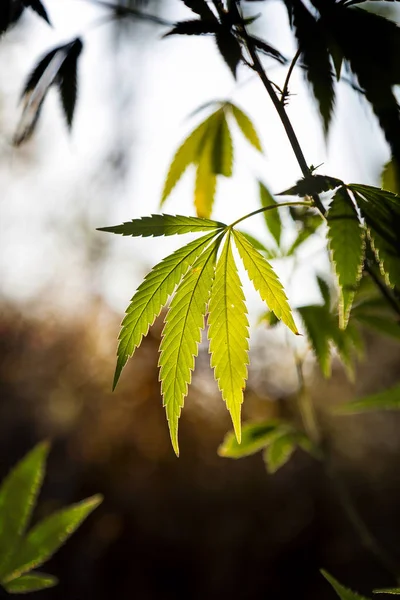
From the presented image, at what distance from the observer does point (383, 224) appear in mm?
446

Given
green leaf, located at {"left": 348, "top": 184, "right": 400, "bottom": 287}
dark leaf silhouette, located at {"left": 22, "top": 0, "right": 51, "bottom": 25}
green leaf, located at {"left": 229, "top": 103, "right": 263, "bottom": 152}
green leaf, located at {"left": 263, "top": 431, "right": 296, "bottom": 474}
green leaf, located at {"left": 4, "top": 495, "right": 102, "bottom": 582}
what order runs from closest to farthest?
1. green leaf, located at {"left": 348, "top": 184, "right": 400, "bottom": 287}
2. dark leaf silhouette, located at {"left": 22, "top": 0, "right": 51, "bottom": 25}
3. green leaf, located at {"left": 4, "top": 495, "right": 102, "bottom": 582}
4. green leaf, located at {"left": 229, "top": 103, "right": 263, "bottom": 152}
5. green leaf, located at {"left": 263, "top": 431, "right": 296, "bottom": 474}

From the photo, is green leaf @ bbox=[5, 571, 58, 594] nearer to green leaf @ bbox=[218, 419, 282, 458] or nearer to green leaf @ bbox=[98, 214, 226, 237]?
green leaf @ bbox=[218, 419, 282, 458]

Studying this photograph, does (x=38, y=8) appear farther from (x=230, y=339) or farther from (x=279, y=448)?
(x=279, y=448)

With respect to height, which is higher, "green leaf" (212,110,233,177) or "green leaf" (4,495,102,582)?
"green leaf" (212,110,233,177)

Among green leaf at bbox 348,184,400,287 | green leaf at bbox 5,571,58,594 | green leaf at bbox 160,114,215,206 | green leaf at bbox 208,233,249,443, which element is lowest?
green leaf at bbox 5,571,58,594

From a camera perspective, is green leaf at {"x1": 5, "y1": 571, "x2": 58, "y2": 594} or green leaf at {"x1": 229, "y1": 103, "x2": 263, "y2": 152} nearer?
green leaf at {"x1": 5, "y1": 571, "x2": 58, "y2": 594}

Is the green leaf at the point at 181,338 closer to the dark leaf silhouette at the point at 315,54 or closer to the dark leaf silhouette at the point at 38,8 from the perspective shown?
the dark leaf silhouette at the point at 315,54

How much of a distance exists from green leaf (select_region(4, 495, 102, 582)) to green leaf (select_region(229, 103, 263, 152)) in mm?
595

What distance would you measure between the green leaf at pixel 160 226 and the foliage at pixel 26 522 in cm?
36

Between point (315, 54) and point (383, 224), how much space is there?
0.58 ft

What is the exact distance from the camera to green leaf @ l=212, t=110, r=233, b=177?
29.4 inches

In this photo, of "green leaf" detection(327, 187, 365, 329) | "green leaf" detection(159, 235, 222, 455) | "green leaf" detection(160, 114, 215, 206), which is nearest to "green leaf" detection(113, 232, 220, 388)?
"green leaf" detection(159, 235, 222, 455)

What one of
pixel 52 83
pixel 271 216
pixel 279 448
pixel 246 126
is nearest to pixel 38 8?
pixel 52 83

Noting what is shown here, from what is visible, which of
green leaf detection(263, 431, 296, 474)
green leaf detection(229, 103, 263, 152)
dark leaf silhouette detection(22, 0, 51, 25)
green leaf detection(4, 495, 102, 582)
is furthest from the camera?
green leaf detection(263, 431, 296, 474)
